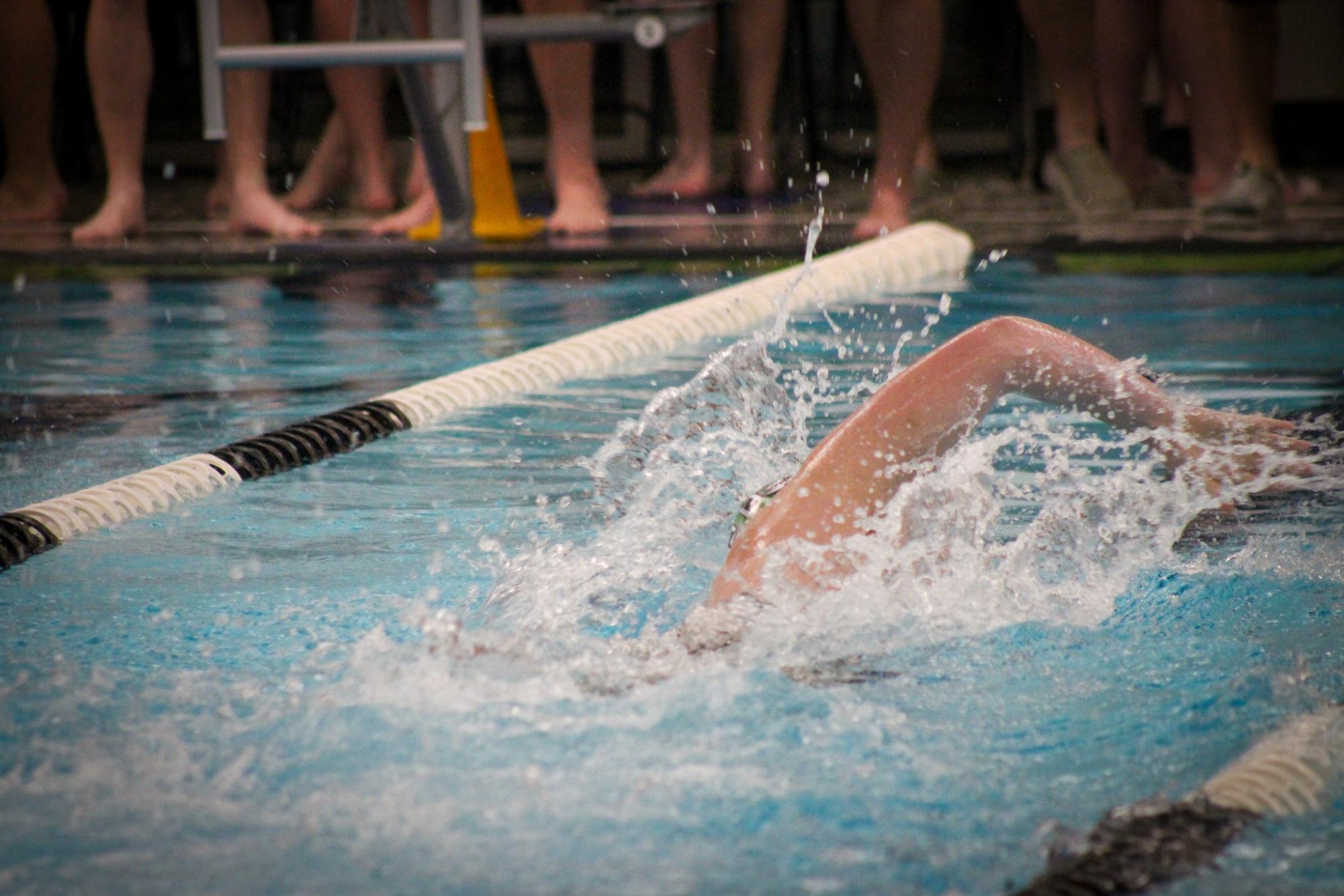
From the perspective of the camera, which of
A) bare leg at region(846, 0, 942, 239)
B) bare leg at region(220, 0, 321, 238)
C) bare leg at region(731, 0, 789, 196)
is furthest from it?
bare leg at region(731, 0, 789, 196)

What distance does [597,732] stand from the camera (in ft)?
4.19

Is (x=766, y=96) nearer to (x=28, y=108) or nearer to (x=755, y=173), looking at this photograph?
(x=755, y=173)

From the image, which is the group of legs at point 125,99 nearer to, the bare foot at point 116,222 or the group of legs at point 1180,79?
the bare foot at point 116,222

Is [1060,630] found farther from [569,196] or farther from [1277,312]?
[569,196]

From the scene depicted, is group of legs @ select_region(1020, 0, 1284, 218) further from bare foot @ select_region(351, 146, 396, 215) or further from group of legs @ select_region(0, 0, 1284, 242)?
bare foot @ select_region(351, 146, 396, 215)

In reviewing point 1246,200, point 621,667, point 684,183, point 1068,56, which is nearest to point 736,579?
point 621,667

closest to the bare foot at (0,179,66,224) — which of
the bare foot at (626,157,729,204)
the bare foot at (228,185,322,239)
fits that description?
the bare foot at (228,185,322,239)

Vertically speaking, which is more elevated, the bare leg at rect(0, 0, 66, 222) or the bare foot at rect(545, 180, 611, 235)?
the bare leg at rect(0, 0, 66, 222)

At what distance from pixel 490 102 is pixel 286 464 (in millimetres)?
2864

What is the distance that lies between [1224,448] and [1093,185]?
338 cm

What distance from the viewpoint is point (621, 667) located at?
136 centimetres

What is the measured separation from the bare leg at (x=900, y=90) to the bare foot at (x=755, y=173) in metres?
1.19

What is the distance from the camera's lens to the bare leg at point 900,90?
4.42 metres

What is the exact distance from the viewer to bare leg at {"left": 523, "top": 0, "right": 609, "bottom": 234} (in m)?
4.83
